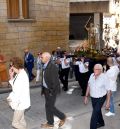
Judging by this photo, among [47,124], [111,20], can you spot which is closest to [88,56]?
[47,124]

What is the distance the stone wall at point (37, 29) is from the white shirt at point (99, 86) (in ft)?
33.6

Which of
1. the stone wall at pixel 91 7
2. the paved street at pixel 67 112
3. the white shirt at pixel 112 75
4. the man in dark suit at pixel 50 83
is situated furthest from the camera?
the stone wall at pixel 91 7

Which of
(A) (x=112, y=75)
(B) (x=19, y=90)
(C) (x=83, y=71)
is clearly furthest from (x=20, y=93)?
(C) (x=83, y=71)

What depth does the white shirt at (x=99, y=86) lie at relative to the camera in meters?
8.48

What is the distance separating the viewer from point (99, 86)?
848 cm

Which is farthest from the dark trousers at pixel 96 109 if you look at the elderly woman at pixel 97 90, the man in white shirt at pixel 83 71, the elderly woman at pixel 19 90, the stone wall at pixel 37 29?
the stone wall at pixel 37 29

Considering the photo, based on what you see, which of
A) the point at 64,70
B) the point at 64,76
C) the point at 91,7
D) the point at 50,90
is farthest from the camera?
the point at 91,7

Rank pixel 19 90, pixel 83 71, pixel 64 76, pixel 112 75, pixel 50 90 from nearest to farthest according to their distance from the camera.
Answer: pixel 19 90 → pixel 50 90 → pixel 112 75 → pixel 83 71 → pixel 64 76

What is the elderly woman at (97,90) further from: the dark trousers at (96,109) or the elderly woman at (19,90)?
the elderly woman at (19,90)

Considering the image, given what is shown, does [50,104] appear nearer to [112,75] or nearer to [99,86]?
[99,86]

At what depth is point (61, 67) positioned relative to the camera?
14227 millimetres

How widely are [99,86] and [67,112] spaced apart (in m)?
2.83

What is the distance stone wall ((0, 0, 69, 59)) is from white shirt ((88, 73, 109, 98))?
33.6 feet

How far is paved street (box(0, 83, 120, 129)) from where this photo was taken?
959cm
